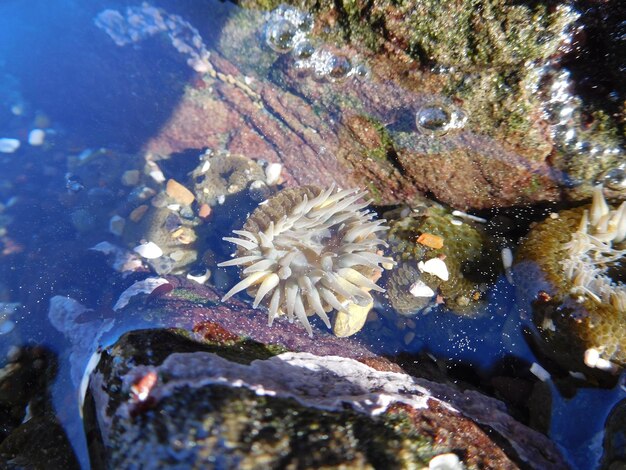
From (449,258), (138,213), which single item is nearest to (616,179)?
(449,258)

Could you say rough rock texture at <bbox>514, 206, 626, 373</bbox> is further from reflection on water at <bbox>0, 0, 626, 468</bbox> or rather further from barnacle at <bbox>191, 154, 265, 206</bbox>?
barnacle at <bbox>191, 154, 265, 206</bbox>

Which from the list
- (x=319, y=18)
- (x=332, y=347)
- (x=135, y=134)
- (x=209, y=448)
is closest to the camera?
(x=209, y=448)

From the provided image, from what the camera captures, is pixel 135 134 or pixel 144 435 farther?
pixel 135 134

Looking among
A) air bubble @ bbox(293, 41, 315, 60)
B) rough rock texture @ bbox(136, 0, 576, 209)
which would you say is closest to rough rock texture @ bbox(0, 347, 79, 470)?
rough rock texture @ bbox(136, 0, 576, 209)

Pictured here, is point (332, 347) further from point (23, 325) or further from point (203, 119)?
point (203, 119)

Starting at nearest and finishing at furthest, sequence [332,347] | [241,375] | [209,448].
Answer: [209,448] → [241,375] → [332,347]

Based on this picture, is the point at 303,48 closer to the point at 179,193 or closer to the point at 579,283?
the point at 179,193

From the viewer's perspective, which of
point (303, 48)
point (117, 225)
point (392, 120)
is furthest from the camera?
point (117, 225)

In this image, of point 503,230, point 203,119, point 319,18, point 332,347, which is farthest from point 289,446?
point 203,119
